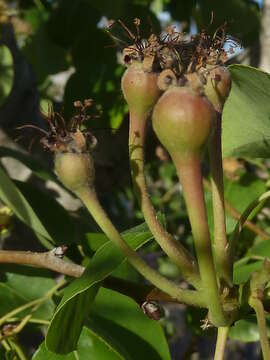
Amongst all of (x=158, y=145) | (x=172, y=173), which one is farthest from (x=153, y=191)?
(x=158, y=145)

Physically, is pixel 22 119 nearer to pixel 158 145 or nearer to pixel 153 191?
pixel 158 145

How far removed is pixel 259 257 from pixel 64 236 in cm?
28

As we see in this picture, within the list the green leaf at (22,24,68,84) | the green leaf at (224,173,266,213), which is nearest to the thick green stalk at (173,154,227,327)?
the green leaf at (224,173,266,213)

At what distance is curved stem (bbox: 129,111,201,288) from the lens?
1.94 ft

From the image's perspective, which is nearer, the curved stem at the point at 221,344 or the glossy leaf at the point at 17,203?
the curved stem at the point at 221,344

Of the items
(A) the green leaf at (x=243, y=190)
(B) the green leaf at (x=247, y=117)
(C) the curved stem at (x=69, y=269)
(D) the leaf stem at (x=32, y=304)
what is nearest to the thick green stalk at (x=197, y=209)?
(C) the curved stem at (x=69, y=269)

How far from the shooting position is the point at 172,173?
A: 7.23 feet

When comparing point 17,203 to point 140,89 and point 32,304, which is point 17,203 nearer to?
point 32,304

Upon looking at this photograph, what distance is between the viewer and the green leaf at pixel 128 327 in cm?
79

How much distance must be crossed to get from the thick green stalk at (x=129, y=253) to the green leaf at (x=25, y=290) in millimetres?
310

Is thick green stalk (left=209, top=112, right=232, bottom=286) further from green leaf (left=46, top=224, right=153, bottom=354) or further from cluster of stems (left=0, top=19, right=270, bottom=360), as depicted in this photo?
green leaf (left=46, top=224, right=153, bottom=354)

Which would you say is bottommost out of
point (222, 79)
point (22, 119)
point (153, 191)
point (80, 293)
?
point (153, 191)

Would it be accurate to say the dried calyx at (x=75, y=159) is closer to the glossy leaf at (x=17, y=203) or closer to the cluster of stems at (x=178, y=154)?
the cluster of stems at (x=178, y=154)

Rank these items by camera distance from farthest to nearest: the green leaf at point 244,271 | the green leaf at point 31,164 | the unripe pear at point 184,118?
the green leaf at point 31,164 → the green leaf at point 244,271 → the unripe pear at point 184,118
